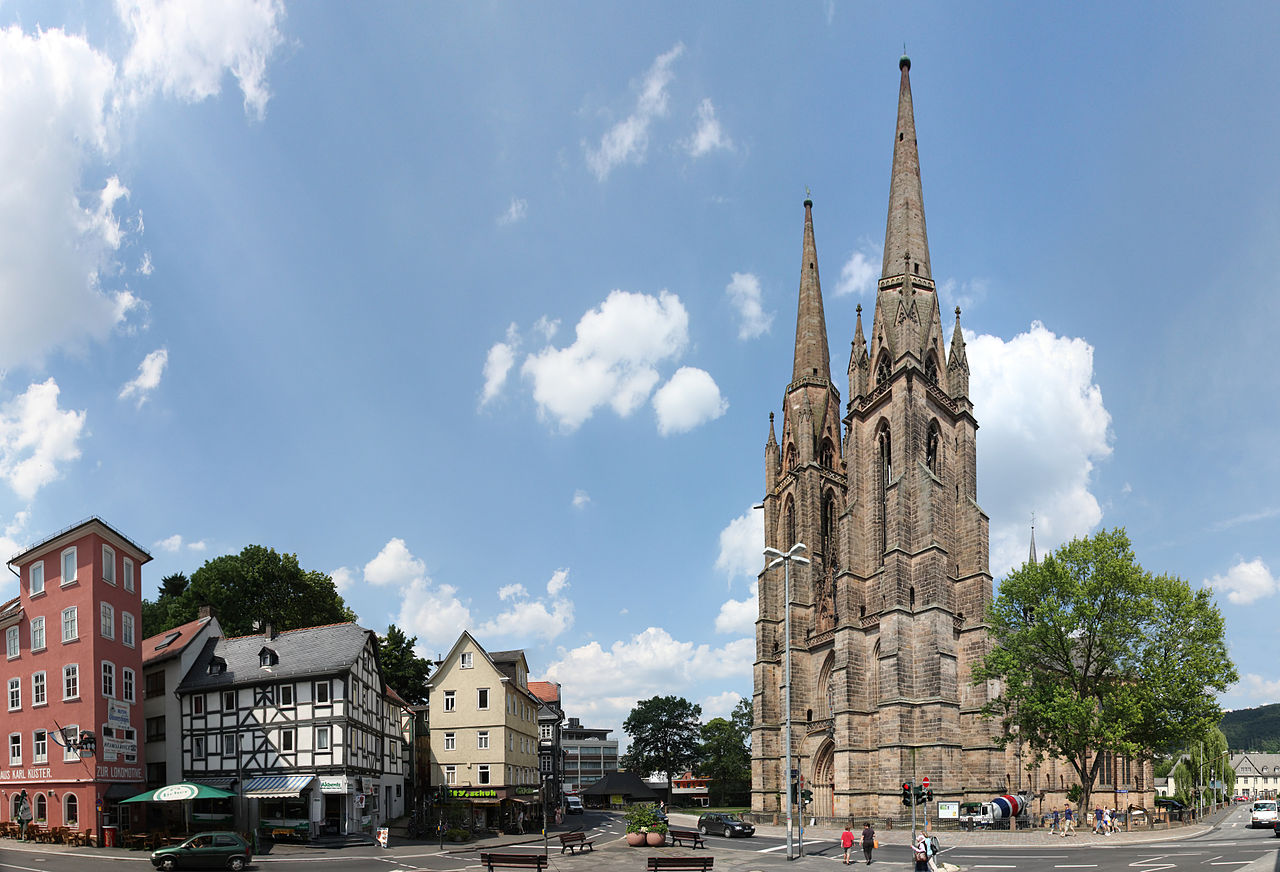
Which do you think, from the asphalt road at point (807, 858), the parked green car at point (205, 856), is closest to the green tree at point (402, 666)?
the asphalt road at point (807, 858)

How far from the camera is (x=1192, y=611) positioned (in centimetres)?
3850

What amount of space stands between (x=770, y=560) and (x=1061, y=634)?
2566cm

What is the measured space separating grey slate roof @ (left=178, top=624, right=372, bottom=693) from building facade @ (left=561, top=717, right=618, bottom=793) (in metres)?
90.7

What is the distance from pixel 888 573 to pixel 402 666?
3622 centimetres

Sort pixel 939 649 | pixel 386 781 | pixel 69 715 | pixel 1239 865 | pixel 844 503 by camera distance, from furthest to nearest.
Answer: pixel 844 503 → pixel 939 649 → pixel 386 781 → pixel 69 715 → pixel 1239 865

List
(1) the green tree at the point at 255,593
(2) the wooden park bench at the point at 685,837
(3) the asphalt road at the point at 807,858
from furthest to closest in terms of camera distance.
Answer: (1) the green tree at the point at 255,593, (2) the wooden park bench at the point at 685,837, (3) the asphalt road at the point at 807,858

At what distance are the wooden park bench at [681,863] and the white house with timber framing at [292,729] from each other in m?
19.2

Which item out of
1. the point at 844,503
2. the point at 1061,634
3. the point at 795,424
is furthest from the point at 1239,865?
the point at 795,424

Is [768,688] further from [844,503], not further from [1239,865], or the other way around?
[1239,865]

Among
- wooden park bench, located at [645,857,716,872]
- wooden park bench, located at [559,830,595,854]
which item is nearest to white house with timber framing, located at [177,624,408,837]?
wooden park bench, located at [559,830,595,854]

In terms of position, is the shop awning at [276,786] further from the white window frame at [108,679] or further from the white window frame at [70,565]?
the white window frame at [70,565]

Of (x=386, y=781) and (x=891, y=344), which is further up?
(x=891, y=344)

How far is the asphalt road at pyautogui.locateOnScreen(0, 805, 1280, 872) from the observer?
2617 cm

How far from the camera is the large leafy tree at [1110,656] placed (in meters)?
37.8
